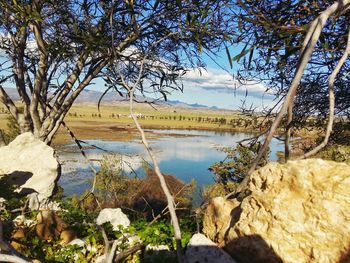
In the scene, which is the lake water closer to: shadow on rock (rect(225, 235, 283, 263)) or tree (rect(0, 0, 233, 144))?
tree (rect(0, 0, 233, 144))

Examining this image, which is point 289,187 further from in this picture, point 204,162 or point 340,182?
point 204,162

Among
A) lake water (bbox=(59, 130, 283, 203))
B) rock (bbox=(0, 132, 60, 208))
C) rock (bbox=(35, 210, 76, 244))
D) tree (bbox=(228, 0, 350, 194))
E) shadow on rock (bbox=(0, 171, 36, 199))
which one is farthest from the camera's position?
lake water (bbox=(59, 130, 283, 203))

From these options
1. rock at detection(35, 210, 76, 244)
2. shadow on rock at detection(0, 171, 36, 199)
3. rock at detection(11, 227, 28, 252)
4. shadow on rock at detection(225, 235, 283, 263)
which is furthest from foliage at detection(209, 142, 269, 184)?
shadow on rock at detection(0, 171, 36, 199)

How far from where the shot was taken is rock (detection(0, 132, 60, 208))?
712 cm

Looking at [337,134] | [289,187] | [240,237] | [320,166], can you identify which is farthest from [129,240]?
[337,134]

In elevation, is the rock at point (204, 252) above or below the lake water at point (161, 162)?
above

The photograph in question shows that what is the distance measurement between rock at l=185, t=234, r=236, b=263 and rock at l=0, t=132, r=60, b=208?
4.13m

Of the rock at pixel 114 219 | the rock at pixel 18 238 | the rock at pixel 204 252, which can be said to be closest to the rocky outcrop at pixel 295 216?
the rock at pixel 204 252

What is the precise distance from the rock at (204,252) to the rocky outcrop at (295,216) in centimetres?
13

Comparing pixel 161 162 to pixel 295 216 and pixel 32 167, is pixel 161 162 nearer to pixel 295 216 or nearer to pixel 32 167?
pixel 32 167

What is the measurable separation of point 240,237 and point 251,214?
0.81 ft

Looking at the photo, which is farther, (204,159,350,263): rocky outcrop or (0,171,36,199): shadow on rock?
(0,171,36,199): shadow on rock

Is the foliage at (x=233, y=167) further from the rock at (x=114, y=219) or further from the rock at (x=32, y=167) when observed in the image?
the rock at (x=32, y=167)

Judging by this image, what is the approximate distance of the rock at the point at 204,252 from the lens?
3.67 metres
